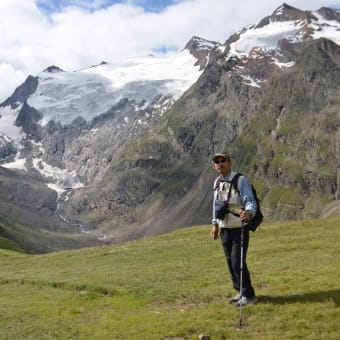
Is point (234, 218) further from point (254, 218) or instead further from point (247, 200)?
point (247, 200)

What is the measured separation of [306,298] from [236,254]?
10.0ft

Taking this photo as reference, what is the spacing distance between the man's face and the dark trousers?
214cm

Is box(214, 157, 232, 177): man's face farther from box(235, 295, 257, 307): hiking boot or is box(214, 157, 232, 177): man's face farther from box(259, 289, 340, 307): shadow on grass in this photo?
box(259, 289, 340, 307): shadow on grass

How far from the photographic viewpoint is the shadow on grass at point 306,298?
19156 mm

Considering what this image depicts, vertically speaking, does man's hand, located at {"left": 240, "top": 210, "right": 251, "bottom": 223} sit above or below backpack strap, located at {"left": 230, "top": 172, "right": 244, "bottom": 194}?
below

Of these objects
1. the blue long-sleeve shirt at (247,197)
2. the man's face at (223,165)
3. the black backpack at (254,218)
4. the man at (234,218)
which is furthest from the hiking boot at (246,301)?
the man's face at (223,165)

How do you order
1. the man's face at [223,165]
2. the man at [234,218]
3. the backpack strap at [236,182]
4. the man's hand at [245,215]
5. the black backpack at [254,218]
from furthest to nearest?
1. the man's face at [223,165]
2. the backpack strap at [236,182]
3. the man at [234,218]
4. the black backpack at [254,218]
5. the man's hand at [245,215]

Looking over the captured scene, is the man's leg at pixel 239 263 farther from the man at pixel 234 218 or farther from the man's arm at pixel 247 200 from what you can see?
the man's arm at pixel 247 200

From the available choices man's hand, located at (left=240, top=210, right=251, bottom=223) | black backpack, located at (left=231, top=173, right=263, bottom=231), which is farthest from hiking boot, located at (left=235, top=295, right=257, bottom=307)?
man's hand, located at (left=240, top=210, right=251, bottom=223)

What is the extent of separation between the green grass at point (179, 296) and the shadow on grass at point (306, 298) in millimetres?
35

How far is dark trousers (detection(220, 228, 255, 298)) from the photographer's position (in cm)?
1928

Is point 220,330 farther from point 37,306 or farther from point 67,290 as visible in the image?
point 67,290

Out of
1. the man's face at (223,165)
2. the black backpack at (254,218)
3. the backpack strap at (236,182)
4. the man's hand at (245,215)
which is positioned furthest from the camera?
the man's face at (223,165)

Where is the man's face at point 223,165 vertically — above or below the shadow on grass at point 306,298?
above
